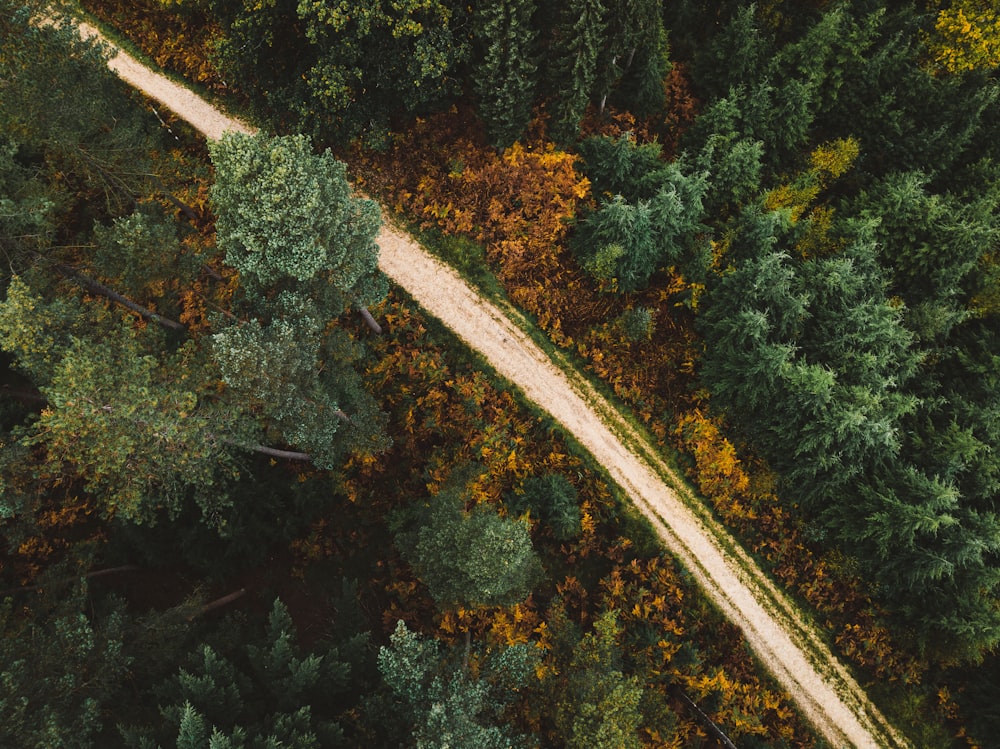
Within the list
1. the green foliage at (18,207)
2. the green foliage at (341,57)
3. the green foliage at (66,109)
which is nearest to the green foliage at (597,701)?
the green foliage at (341,57)

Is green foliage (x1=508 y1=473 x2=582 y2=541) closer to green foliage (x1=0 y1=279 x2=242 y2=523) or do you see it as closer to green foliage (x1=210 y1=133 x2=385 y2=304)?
green foliage (x1=210 y1=133 x2=385 y2=304)

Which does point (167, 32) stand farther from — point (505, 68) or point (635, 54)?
point (635, 54)

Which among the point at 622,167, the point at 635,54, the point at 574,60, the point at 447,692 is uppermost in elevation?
the point at 635,54

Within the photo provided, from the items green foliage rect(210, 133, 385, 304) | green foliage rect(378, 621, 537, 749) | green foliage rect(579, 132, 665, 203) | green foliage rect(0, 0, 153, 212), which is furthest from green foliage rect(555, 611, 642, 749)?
green foliage rect(0, 0, 153, 212)

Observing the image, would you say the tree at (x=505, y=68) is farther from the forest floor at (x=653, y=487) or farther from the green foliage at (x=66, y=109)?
the green foliage at (x=66, y=109)

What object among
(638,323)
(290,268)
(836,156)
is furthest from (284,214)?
(836,156)
